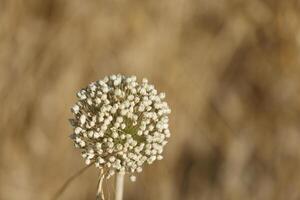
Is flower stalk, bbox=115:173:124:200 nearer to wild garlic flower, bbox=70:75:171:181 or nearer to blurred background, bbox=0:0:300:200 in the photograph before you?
wild garlic flower, bbox=70:75:171:181

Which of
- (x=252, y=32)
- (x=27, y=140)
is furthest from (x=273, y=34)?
(x=27, y=140)

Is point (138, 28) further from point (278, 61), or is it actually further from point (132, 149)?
point (132, 149)

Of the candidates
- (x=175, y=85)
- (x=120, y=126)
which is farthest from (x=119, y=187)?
(x=175, y=85)

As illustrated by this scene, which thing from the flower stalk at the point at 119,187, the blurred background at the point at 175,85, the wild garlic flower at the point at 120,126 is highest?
the blurred background at the point at 175,85

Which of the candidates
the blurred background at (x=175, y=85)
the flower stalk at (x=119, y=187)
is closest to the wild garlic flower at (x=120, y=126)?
the flower stalk at (x=119, y=187)

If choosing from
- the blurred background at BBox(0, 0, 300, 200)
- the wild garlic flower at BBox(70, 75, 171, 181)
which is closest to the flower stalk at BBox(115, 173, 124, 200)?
the wild garlic flower at BBox(70, 75, 171, 181)

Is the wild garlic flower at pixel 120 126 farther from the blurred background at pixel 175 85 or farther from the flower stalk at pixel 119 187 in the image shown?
the blurred background at pixel 175 85
